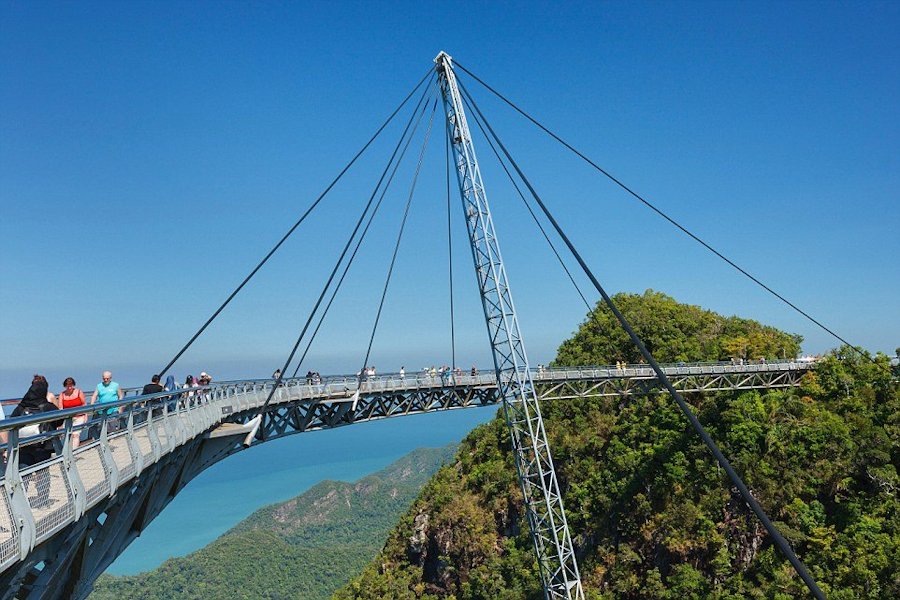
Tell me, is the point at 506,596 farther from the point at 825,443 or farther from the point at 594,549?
the point at 825,443

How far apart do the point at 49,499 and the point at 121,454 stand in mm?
3504

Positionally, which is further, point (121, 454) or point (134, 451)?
point (121, 454)

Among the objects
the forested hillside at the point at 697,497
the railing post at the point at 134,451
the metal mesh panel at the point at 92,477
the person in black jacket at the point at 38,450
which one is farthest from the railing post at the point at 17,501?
the forested hillside at the point at 697,497

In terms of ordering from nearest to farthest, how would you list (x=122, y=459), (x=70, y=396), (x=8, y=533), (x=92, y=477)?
(x=8, y=533)
(x=92, y=477)
(x=122, y=459)
(x=70, y=396)

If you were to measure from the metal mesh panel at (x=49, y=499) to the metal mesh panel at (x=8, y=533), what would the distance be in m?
0.35

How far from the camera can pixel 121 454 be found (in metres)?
8.86

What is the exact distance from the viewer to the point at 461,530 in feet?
164

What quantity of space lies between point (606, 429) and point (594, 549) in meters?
9.81

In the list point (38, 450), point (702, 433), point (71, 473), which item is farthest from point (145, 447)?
point (702, 433)

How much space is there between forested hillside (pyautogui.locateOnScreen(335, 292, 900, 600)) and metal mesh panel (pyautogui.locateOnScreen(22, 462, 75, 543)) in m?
30.7

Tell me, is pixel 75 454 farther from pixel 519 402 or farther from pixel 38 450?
pixel 519 402

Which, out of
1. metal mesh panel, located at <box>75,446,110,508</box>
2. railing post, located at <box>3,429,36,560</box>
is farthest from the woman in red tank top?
A: railing post, located at <box>3,429,36,560</box>

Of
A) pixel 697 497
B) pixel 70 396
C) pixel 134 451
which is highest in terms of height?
pixel 70 396

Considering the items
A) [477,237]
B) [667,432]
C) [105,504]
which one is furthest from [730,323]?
[105,504]
